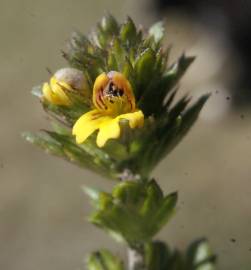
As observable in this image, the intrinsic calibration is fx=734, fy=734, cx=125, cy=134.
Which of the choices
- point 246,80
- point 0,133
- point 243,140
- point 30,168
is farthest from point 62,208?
point 246,80

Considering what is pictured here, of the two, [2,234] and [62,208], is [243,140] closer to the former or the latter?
[62,208]

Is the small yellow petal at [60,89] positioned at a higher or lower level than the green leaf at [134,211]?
higher

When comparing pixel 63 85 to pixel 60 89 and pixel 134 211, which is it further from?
pixel 134 211

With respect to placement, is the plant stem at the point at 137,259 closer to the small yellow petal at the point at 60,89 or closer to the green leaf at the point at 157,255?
the green leaf at the point at 157,255

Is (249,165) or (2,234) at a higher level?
(249,165)

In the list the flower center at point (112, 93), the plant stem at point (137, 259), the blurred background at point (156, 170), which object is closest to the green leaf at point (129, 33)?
the flower center at point (112, 93)

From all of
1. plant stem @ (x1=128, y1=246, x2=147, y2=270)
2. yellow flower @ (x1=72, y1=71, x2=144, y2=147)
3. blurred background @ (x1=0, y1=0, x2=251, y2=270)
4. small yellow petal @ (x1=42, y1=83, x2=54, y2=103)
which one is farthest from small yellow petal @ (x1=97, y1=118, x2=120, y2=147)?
blurred background @ (x1=0, y1=0, x2=251, y2=270)

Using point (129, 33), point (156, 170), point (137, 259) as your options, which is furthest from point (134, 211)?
point (156, 170)
